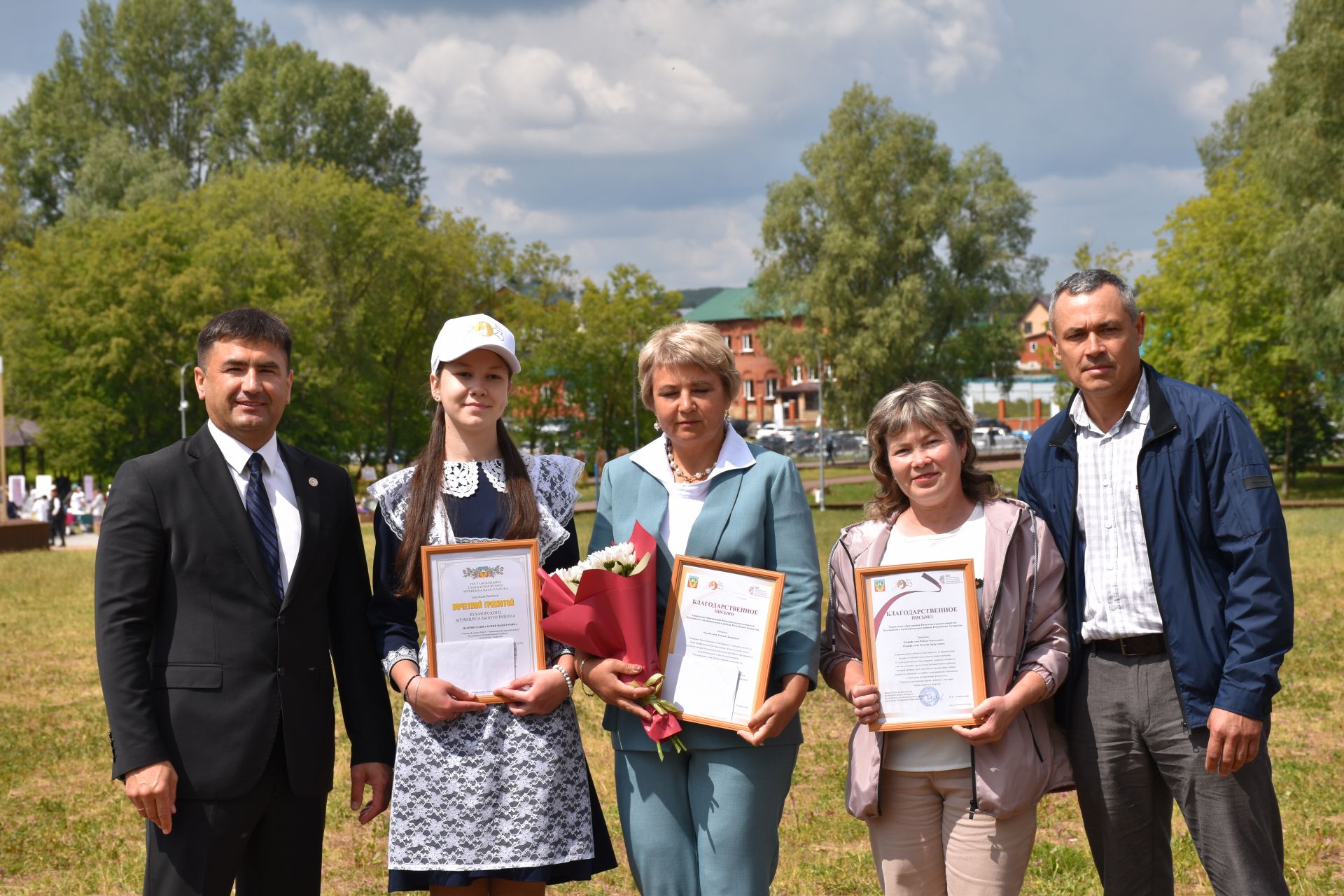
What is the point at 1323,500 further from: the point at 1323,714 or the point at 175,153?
the point at 175,153

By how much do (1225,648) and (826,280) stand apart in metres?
46.7

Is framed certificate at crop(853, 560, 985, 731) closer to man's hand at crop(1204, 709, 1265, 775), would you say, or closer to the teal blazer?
the teal blazer

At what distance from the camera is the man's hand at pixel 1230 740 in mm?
3719

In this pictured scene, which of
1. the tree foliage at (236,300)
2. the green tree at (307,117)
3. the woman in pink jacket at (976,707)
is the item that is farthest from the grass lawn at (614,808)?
the green tree at (307,117)

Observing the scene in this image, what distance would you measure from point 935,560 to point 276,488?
7.15 ft

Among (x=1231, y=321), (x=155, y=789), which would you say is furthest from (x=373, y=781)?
(x=1231, y=321)

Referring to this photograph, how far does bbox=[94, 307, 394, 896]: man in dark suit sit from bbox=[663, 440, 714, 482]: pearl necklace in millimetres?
1094

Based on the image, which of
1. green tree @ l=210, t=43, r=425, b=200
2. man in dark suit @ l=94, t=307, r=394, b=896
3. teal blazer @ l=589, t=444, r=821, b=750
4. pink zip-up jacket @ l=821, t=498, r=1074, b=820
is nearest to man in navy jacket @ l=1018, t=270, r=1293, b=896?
pink zip-up jacket @ l=821, t=498, r=1074, b=820

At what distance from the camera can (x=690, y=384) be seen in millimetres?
3875

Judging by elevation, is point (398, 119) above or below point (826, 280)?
above

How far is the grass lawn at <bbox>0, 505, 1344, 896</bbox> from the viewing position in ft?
19.8

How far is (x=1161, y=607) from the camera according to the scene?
12.7ft

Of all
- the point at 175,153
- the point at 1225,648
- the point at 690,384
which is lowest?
the point at 1225,648

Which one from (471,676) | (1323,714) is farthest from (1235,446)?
(1323,714)
